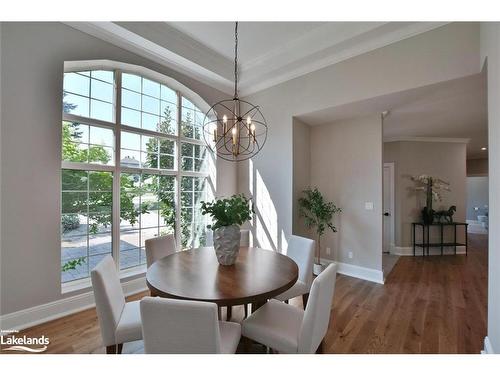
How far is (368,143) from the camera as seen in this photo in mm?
3480

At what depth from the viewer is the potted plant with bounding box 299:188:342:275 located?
3541 mm

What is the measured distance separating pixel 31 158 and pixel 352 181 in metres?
4.03

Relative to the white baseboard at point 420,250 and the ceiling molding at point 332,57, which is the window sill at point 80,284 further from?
the white baseboard at point 420,250

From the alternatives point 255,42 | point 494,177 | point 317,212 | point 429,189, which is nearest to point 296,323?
point 494,177

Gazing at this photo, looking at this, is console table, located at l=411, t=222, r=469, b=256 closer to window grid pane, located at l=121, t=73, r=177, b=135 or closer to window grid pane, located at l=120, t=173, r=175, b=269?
window grid pane, located at l=120, t=173, r=175, b=269

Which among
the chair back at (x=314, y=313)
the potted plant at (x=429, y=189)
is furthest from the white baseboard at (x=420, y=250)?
the chair back at (x=314, y=313)

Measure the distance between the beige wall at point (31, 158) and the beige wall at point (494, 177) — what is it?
3.76 metres

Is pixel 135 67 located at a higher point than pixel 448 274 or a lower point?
higher

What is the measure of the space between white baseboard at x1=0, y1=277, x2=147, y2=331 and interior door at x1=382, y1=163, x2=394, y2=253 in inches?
218

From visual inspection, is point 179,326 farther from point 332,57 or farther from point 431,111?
point 431,111
